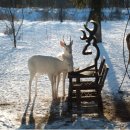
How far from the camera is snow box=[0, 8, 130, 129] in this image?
8.79 meters

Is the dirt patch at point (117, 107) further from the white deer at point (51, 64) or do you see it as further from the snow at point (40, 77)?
the white deer at point (51, 64)

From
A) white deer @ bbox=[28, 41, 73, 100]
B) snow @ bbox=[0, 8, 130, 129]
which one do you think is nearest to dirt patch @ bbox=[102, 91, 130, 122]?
snow @ bbox=[0, 8, 130, 129]

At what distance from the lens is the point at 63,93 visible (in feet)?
35.4

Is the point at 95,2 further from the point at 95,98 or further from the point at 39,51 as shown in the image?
the point at 95,98

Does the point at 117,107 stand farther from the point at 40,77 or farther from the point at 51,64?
the point at 40,77

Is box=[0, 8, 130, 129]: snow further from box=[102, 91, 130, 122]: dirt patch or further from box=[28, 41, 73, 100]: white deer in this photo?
box=[28, 41, 73, 100]: white deer

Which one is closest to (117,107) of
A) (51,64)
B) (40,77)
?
(51,64)

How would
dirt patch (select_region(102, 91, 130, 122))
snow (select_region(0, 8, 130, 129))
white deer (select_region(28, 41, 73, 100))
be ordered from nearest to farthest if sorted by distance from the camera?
snow (select_region(0, 8, 130, 129))
dirt patch (select_region(102, 91, 130, 122))
white deer (select_region(28, 41, 73, 100))

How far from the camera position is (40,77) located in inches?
502

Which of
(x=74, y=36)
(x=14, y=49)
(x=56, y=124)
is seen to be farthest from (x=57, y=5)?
(x=56, y=124)

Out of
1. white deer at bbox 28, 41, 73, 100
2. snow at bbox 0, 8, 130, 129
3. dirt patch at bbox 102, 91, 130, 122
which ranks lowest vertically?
dirt patch at bbox 102, 91, 130, 122

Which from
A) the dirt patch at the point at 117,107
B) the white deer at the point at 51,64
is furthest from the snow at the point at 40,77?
the white deer at the point at 51,64

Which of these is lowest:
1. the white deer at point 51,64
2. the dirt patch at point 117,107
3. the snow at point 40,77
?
the dirt patch at point 117,107

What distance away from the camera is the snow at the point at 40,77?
28.8 ft
